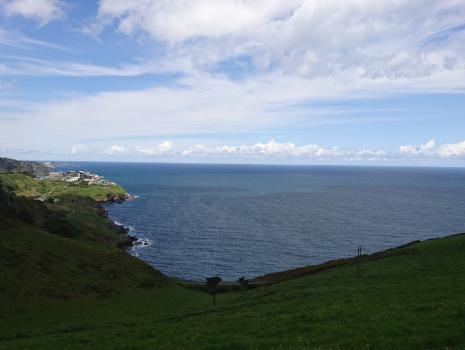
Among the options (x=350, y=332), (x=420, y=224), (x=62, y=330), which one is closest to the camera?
(x=350, y=332)

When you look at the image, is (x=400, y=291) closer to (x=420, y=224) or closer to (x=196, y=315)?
(x=196, y=315)

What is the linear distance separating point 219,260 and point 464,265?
62.2 meters

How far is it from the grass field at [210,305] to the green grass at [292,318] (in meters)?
0.08

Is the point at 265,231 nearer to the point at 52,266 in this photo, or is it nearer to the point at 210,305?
the point at 210,305

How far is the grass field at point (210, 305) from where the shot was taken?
808 inches

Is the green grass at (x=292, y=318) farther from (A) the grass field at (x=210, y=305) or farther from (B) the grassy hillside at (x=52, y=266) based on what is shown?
(B) the grassy hillside at (x=52, y=266)

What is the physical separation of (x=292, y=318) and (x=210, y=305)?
72.1 feet

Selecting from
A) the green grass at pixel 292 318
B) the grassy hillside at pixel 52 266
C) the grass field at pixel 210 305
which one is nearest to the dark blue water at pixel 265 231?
the grassy hillside at pixel 52 266

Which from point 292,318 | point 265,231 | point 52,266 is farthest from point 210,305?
point 265,231

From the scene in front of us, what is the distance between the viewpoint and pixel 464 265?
4350cm

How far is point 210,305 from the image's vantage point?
45531mm

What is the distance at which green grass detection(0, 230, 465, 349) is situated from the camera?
19.6 m

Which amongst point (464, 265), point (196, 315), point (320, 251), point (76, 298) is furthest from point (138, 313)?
point (320, 251)

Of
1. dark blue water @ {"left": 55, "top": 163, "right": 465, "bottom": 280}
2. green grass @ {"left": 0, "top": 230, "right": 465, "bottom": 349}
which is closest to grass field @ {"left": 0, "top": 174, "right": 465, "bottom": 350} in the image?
green grass @ {"left": 0, "top": 230, "right": 465, "bottom": 349}
